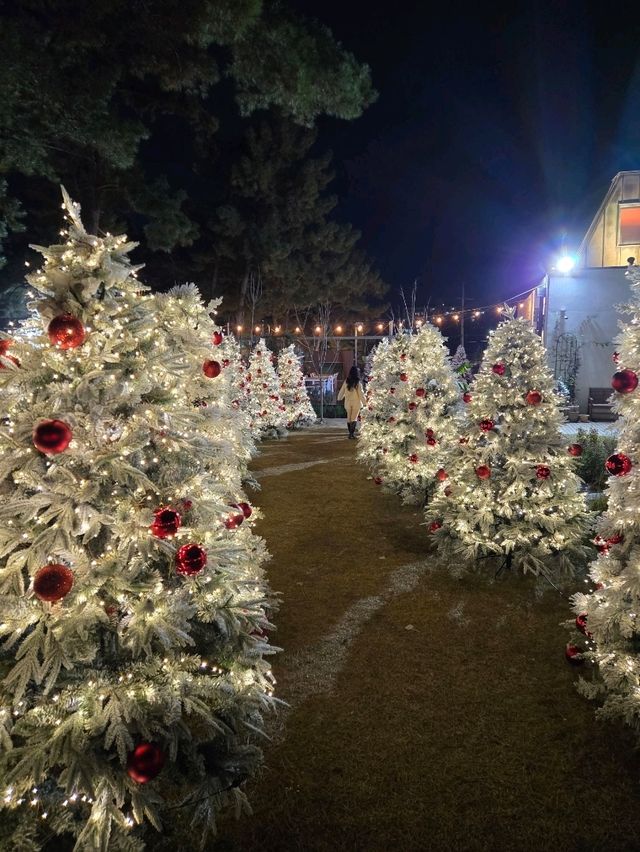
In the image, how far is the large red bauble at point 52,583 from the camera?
223cm

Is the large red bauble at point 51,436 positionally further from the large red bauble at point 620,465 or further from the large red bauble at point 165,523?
the large red bauble at point 620,465

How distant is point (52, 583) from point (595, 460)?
8.03 m

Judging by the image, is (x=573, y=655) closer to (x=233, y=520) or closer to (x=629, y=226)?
(x=233, y=520)

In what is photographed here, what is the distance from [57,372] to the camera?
2.49 m

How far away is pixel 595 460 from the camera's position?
811cm

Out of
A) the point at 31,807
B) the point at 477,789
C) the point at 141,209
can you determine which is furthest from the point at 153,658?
the point at 141,209

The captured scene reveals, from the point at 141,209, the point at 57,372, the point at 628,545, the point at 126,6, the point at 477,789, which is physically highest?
the point at 126,6

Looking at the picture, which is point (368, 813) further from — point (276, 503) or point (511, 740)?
point (276, 503)

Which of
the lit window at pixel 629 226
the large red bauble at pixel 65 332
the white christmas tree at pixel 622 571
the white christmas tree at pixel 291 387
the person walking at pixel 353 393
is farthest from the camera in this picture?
the lit window at pixel 629 226

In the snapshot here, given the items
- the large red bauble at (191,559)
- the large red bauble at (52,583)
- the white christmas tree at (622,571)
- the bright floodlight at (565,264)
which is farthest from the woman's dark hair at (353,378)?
the large red bauble at (52,583)

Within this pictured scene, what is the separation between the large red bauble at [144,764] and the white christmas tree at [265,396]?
1303 cm

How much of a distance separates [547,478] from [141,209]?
14.9 m

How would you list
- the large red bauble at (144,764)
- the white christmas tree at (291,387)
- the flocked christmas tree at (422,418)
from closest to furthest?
1. the large red bauble at (144,764)
2. the flocked christmas tree at (422,418)
3. the white christmas tree at (291,387)

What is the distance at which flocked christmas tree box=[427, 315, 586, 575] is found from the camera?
538 centimetres
